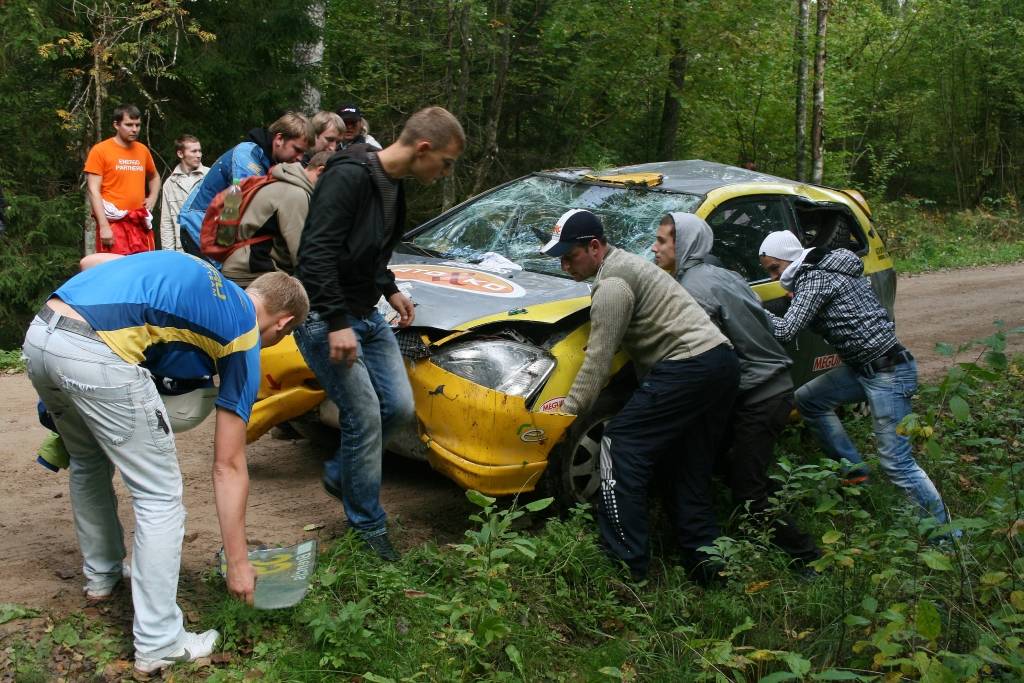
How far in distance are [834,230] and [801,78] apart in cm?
1254

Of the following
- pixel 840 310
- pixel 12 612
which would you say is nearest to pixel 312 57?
pixel 840 310

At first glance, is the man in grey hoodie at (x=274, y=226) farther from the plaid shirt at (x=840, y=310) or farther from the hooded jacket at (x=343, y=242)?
the plaid shirt at (x=840, y=310)

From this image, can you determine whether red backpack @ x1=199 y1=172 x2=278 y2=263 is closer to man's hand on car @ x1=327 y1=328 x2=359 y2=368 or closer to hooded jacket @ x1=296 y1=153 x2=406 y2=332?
hooded jacket @ x1=296 y1=153 x2=406 y2=332

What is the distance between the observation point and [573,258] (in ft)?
16.3

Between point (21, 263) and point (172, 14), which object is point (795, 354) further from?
point (21, 263)

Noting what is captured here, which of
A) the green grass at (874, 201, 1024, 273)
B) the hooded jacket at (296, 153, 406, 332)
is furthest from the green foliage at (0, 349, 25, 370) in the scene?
the green grass at (874, 201, 1024, 273)

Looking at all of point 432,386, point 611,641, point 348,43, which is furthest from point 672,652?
point 348,43

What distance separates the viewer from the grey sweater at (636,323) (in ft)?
15.7

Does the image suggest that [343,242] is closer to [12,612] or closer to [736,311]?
[12,612]

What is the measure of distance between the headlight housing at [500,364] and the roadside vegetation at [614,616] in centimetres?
68

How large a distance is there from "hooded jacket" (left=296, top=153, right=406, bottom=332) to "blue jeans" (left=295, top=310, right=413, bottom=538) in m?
0.11

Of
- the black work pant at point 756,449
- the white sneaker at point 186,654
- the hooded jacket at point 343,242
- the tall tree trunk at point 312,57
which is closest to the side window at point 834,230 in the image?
the black work pant at point 756,449

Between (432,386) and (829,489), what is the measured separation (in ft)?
6.25

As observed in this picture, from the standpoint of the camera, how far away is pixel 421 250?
6.48 m
